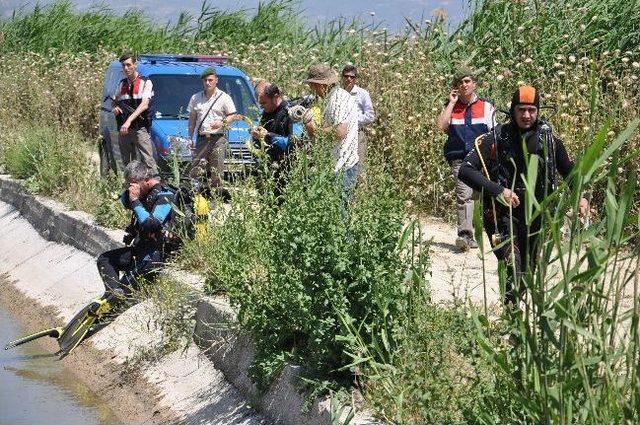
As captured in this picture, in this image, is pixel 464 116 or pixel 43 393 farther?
pixel 464 116

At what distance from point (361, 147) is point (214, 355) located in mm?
4450

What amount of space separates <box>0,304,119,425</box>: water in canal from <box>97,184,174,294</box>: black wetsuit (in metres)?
0.82

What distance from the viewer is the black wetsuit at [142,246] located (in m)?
10.0

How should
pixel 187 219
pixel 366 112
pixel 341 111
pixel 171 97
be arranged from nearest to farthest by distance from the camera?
pixel 341 111
pixel 187 219
pixel 366 112
pixel 171 97

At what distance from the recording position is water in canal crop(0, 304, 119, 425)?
916 cm

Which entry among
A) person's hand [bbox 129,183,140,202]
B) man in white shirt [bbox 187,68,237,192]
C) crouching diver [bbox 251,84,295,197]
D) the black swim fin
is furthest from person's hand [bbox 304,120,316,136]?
man in white shirt [bbox 187,68,237,192]

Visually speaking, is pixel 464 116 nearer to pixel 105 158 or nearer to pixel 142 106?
pixel 142 106

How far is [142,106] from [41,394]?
5.54 meters

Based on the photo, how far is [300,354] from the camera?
7.39 metres

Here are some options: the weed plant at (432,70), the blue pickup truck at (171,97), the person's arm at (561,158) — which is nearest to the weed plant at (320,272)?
the person's arm at (561,158)

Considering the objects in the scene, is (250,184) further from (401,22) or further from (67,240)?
(401,22)

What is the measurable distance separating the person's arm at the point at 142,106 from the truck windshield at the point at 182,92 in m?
1.13

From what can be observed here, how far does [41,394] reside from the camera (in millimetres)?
9789

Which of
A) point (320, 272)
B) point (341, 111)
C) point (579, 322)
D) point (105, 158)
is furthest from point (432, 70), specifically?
point (579, 322)
